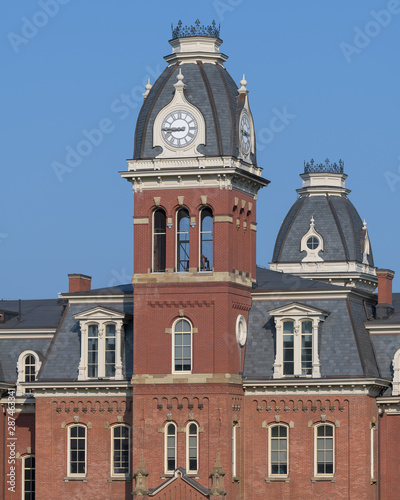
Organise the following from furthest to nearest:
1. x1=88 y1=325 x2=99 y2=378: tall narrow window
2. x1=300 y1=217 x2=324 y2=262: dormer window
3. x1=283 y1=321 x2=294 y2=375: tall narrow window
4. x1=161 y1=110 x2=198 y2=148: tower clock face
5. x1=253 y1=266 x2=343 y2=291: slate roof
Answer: x1=300 y1=217 x2=324 y2=262: dormer window, x1=253 y1=266 x2=343 y2=291: slate roof, x1=88 y1=325 x2=99 y2=378: tall narrow window, x1=283 y1=321 x2=294 y2=375: tall narrow window, x1=161 y1=110 x2=198 y2=148: tower clock face

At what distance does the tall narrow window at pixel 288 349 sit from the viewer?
70875mm

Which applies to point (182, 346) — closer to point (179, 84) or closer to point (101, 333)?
point (101, 333)

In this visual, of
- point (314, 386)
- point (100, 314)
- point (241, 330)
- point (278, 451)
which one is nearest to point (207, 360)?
point (241, 330)

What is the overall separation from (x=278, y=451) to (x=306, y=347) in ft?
15.0

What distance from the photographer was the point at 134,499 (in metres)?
69.0

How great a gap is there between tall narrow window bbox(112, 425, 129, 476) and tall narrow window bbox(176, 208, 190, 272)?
7.40m

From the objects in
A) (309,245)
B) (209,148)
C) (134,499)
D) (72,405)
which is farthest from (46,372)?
(309,245)

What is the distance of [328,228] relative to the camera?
9619 cm

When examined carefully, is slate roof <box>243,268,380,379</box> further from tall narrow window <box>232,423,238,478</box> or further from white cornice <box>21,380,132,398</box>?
white cornice <box>21,380,132,398</box>

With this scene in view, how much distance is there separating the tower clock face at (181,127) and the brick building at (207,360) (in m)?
0.06

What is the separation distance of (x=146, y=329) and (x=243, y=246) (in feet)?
19.0

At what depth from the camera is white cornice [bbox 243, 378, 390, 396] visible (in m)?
69.5

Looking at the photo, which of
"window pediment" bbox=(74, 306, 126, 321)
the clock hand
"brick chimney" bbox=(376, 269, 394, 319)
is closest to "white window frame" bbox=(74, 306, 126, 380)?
"window pediment" bbox=(74, 306, 126, 321)

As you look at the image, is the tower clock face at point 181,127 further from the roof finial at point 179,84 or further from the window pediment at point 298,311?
the window pediment at point 298,311
